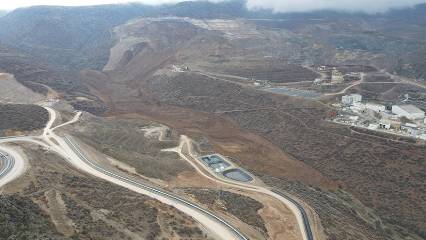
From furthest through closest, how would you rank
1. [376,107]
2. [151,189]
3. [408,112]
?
[376,107] → [408,112] → [151,189]

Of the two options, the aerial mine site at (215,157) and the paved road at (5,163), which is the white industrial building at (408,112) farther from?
the paved road at (5,163)

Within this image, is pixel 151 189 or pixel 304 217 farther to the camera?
pixel 151 189

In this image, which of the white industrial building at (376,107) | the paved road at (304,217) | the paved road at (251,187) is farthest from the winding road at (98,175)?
the white industrial building at (376,107)

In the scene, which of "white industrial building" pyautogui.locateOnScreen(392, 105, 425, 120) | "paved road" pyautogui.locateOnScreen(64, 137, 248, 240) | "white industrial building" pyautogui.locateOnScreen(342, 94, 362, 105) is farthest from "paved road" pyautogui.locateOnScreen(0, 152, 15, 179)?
"white industrial building" pyautogui.locateOnScreen(342, 94, 362, 105)

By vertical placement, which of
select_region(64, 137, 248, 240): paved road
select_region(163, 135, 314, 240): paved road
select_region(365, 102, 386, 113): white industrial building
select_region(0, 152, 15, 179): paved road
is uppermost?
select_region(0, 152, 15, 179): paved road

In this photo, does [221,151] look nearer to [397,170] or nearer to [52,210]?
[397,170]

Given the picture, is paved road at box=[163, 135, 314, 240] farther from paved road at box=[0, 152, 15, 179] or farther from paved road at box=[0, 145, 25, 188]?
paved road at box=[0, 152, 15, 179]

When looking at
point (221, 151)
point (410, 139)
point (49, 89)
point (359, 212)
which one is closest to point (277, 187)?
point (359, 212)

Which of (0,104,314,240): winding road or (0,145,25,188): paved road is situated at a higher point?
(0,145,25,188): paved road

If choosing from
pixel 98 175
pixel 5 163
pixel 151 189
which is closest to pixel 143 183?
pixel 151 189

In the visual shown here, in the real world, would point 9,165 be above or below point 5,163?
above

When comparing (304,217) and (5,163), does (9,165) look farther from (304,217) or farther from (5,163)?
(304,217)
